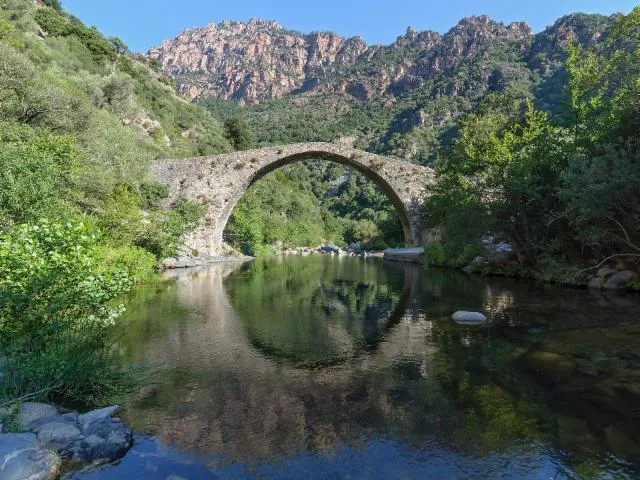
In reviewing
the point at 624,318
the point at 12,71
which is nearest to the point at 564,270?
the point at 624,318

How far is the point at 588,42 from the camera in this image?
2308 inches

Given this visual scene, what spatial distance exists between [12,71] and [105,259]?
31.3 ft

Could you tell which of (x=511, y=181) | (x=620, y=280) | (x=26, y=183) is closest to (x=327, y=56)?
(x=511, y=181)

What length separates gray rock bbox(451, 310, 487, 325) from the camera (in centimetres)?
968

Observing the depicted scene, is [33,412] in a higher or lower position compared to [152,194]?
lower

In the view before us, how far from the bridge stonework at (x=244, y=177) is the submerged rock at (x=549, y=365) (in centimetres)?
2434

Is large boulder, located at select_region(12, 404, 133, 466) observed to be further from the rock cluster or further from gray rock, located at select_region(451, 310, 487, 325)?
gray rock, located at select_region(451, 310, 487, 325)

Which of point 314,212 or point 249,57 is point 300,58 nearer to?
point 249,57

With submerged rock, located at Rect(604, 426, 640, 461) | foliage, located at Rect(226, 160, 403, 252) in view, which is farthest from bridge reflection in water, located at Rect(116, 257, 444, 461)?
foliage, located at Rect(226, 160, 403, 252)

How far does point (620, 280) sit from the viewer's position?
13.9 meters

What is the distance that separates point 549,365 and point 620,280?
9.17 metres

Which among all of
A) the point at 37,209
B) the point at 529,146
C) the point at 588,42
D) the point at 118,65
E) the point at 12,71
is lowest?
the point at 37,209

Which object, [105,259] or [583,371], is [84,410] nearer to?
[583,371]

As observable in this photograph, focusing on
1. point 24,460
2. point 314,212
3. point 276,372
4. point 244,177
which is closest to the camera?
point 24,460
